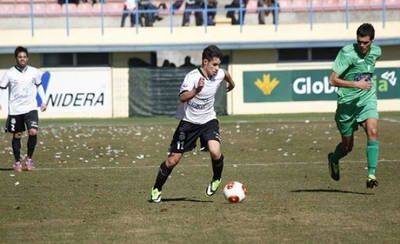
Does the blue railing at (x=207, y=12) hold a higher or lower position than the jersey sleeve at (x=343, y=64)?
higher

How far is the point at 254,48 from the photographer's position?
40125mm

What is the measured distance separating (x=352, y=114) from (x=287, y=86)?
26335mm

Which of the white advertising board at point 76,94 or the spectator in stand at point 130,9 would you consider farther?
the spectator in stand at point 130,9

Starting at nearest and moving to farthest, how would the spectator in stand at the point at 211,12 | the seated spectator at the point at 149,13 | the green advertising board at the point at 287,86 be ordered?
the green advertising board at the point at 287,86 → the seated spectator at the point at 149,13 → the spectator in stand at the point at 211,12

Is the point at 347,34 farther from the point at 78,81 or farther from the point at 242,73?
the point at 78,81

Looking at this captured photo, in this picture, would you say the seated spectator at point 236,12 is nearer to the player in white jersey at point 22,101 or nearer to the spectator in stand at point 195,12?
the spectator in stand at point 195,12

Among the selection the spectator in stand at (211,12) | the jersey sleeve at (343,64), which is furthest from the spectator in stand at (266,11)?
the jersey sleeve at (343,64)

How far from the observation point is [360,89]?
543 inches

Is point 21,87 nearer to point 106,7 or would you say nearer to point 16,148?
point 16,148

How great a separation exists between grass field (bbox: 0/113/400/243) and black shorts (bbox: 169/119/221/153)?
0.70m

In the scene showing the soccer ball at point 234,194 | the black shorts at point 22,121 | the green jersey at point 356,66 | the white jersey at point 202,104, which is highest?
the green jersey at point 356,66

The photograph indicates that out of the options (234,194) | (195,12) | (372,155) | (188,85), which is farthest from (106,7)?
(234,194)

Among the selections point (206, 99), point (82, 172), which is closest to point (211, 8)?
point (82, 172)

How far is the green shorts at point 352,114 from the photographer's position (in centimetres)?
1395
